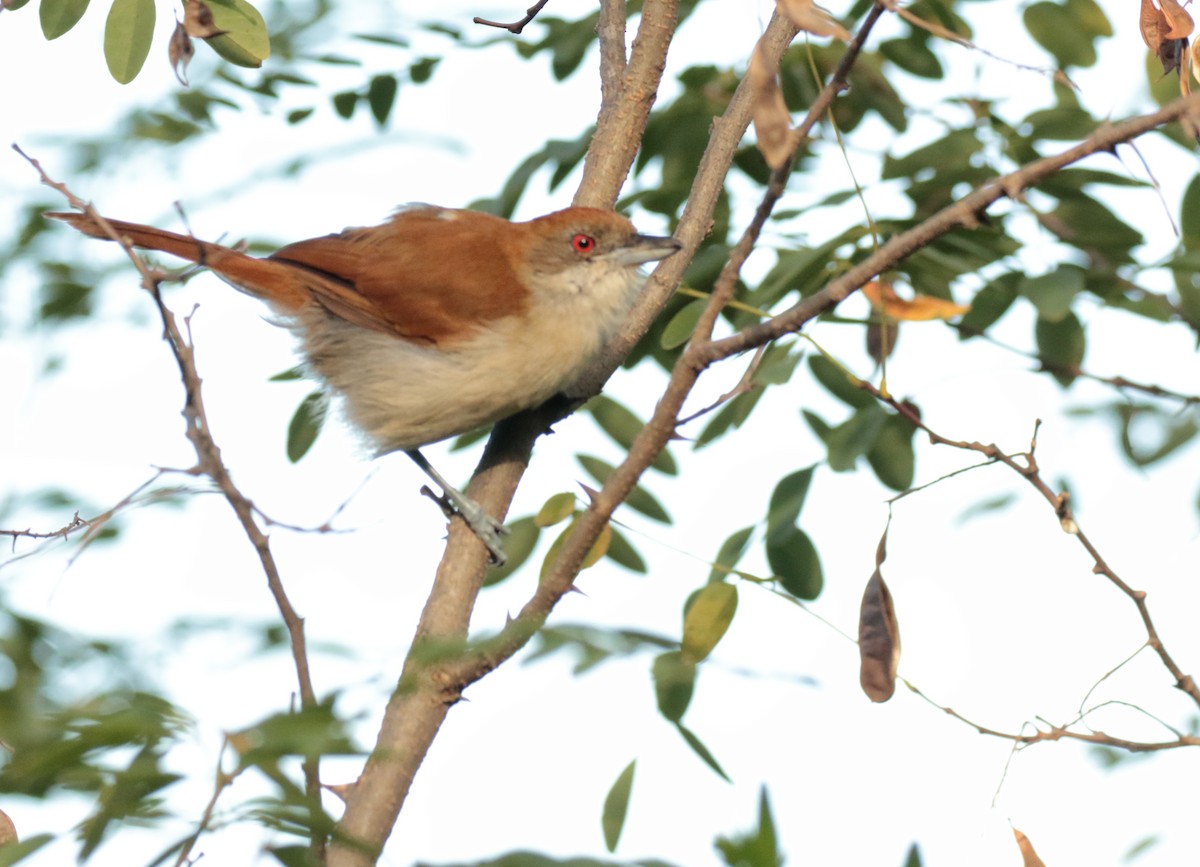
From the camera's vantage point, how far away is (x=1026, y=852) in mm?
2572

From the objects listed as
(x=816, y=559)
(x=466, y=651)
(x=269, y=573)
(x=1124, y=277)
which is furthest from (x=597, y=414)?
(x=466, y=651)

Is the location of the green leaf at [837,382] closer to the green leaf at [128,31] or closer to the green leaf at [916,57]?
the green leaf at [916,57]

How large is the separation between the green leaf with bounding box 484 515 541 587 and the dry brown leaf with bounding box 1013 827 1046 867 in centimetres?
162

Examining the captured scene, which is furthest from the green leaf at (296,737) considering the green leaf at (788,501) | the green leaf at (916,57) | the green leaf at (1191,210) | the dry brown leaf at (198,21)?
the green leaf at (916,57)

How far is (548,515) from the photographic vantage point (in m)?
3.34

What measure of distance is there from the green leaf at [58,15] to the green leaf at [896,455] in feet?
8.35

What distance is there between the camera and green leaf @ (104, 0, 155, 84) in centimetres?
316

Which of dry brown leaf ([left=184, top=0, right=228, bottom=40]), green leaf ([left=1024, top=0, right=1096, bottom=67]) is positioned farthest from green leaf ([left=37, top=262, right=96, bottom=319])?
green leaf ([left=1024, top=0, right=1096, bottom=67])

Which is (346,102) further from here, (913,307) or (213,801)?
(213,801)

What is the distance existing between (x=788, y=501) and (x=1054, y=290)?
0.96 m

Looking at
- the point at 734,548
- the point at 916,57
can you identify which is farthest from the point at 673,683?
the point at 916,57

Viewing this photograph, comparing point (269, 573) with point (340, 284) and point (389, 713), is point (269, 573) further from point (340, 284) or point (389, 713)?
point (340, 284)

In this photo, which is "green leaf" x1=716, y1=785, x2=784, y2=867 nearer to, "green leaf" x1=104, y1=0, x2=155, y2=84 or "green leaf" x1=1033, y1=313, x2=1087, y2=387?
"green leaf" x1=104, y1=0, x2=155, y2=84

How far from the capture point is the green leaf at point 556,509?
3.33m
